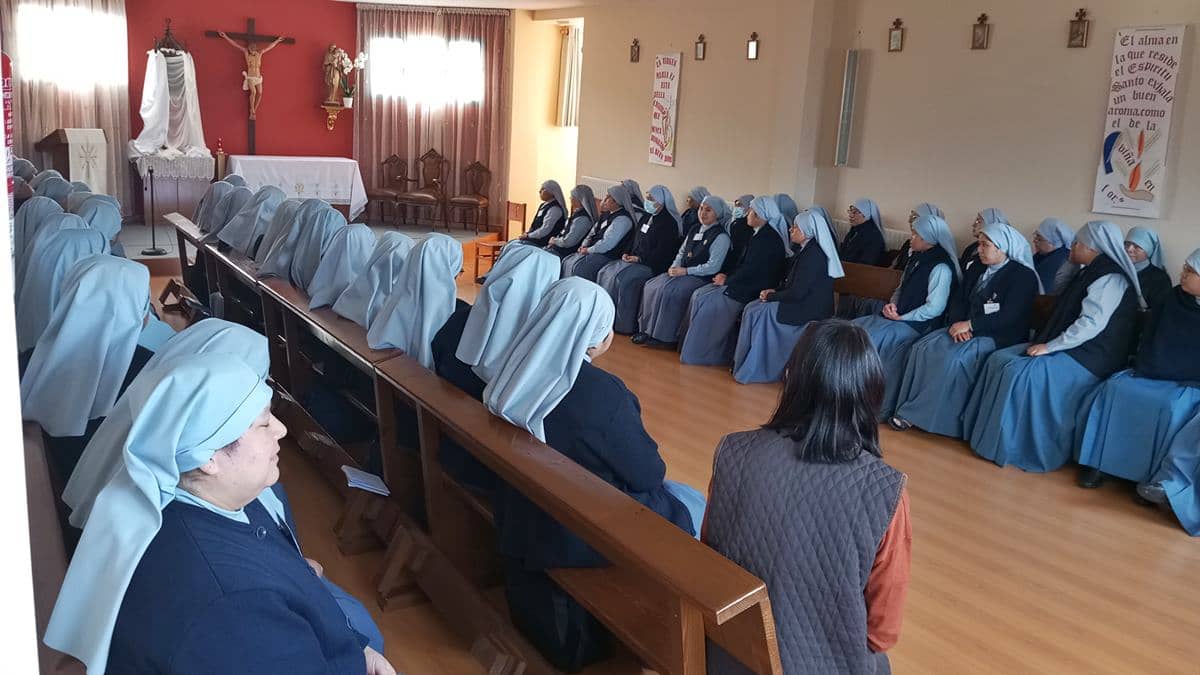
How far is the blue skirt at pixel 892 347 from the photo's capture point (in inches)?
228

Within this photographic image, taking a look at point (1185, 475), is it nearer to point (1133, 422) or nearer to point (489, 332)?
point (1133, 422)

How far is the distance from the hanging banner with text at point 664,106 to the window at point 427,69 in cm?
358

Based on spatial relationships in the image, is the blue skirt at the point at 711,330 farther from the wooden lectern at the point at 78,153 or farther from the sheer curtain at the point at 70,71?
the sheer curtain at the point at 70,71

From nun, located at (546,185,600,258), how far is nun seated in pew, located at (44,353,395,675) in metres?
7.56

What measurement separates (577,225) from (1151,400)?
555 cm

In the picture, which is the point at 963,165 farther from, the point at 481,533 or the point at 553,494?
the point at 553,494

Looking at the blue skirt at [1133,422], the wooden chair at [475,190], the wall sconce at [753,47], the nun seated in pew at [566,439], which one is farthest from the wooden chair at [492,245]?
the nun seated in pew at [566,439]

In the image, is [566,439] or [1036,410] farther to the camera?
[1036,410]

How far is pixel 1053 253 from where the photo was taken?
610 centimetres

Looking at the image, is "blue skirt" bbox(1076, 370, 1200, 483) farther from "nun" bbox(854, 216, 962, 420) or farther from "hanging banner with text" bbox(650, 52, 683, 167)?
"hanging banner with text" bbox(650, 52, 683, 167)

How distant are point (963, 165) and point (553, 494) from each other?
558 cm

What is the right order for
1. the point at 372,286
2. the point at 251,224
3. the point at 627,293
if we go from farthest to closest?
the point at 627,293
the point at 251,224
the point at 372,286

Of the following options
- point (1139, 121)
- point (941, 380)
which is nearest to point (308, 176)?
point (941, 380)

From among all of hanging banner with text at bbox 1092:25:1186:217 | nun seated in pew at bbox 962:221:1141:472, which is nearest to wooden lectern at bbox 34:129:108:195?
→ nun seated in pew at bbox 962:221:1141:472
